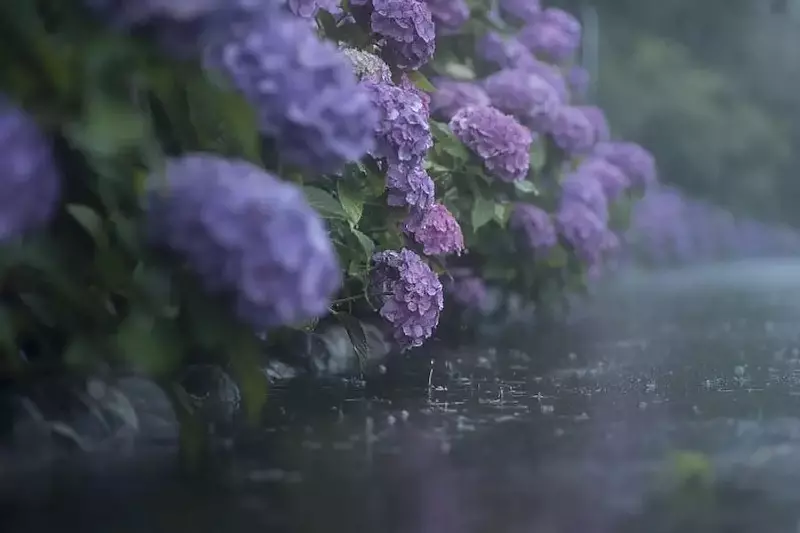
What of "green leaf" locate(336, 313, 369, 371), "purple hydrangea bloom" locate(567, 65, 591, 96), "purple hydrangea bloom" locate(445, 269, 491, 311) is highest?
"purple hydrangea bloom" locate(567, 65, 591, 96)

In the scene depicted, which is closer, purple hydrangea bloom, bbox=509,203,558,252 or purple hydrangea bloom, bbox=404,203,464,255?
purple hydrangea bloom, bbox=404,203,464,255

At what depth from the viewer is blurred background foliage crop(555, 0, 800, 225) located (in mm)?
2549

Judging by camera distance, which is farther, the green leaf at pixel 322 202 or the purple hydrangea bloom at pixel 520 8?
the purple hydrangea bloom at pixel 520 8

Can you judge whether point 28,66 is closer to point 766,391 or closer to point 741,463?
point 741,463

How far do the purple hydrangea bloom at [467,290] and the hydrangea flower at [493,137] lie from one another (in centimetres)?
25

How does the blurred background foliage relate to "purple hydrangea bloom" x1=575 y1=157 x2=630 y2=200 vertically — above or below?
above

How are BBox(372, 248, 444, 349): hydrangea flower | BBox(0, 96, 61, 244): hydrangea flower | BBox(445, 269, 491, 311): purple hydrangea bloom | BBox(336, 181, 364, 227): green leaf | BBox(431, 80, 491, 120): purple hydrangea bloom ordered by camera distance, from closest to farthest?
BBox(0, 96, 61, 244): hydrangea flower, BBox(336, 181, 364, 227): green leaf, BBox(372, 248, 444, 349): hydrangea flower, BBox(431, 80, 491, 120): purple hydrangea bloom, BBox(445, 269, 491, 311): purple hydrangea bloom

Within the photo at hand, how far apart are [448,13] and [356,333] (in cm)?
61

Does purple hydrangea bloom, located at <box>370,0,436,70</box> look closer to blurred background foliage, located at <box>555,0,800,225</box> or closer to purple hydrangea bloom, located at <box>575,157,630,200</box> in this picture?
purple hydrangea bloom, located at <box>575,157,630,200</box>

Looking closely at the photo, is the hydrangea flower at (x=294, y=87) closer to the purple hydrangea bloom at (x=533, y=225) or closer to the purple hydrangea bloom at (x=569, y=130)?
the purple hydrangea bloom at (x=533, y=225)

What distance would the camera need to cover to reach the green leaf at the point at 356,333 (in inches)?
45.3

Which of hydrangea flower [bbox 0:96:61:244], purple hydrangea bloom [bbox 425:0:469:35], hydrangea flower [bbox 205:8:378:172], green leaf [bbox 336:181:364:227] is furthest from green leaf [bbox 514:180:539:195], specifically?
hydrangea flower [bbox 0:96:61:244]

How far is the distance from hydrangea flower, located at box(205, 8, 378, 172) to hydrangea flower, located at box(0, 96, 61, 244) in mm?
115

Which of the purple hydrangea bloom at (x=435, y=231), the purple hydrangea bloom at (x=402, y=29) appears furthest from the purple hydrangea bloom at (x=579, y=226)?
the purple hydrangea bloom at (x=402, y=29)
